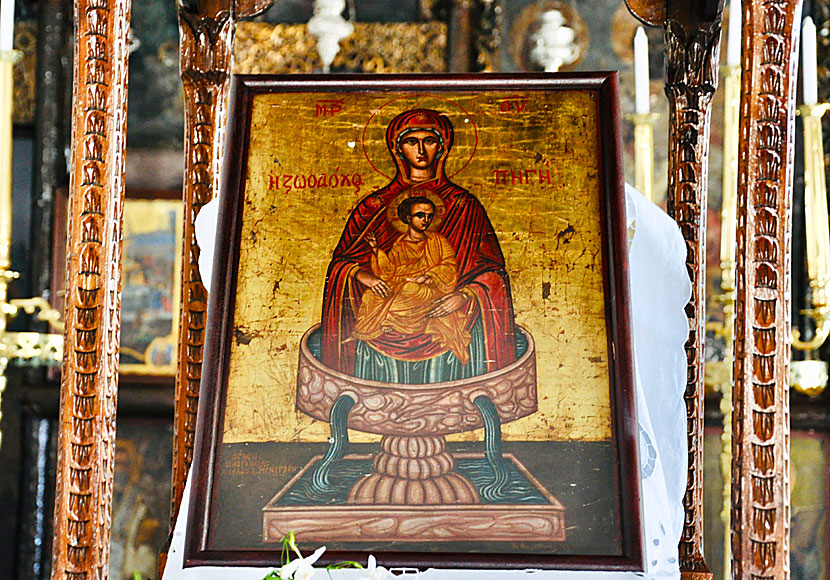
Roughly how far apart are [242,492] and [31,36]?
330 centimetres

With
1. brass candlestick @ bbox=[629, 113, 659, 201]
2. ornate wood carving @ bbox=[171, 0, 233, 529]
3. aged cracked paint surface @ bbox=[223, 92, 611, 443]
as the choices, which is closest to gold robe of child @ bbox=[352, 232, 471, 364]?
aged cracked paint surface @ bbox=[223, 92, 611, 443]

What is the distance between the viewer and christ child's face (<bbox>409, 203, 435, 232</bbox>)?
5.97 ft

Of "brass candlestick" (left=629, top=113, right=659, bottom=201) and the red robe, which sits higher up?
"brass candlestick" (left=629, top=113, right=659, bottom=201)

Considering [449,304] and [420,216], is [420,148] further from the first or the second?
[449,304]

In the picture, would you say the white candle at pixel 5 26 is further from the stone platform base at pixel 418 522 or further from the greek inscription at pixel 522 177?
the stone platform base at pixel 418 522

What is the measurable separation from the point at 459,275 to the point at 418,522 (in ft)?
1.52

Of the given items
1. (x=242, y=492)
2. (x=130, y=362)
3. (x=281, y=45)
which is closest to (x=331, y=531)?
(x=242, y=492)

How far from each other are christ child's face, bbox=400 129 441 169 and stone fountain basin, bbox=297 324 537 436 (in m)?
0.43

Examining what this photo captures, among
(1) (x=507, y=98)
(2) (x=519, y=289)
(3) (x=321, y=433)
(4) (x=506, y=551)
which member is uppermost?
(1) (x=507, y=98)

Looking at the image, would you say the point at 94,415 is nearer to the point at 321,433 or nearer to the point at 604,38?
the point at 321,433

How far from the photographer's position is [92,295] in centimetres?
170

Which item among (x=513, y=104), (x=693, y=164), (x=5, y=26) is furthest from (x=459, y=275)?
(x=5, y=26)

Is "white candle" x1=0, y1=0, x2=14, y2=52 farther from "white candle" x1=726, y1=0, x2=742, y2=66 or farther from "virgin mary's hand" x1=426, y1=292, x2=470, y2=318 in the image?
"white candle" x1=726, y1=0, x2=742, y2=66

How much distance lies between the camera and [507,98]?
1899mm
